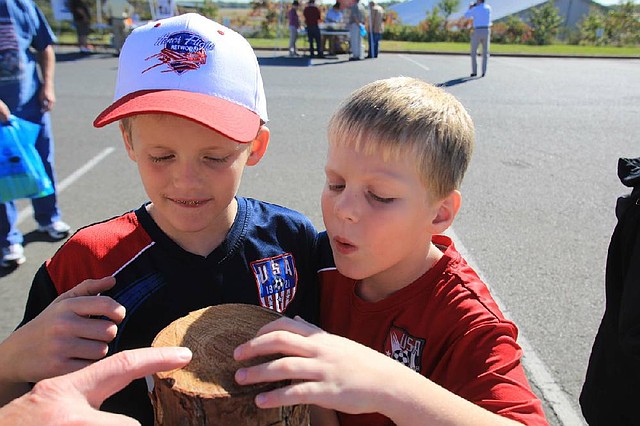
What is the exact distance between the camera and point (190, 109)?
1.46m

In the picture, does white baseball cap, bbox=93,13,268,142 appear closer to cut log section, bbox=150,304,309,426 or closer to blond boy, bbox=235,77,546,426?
blond boy, bbox=235,77,546,426

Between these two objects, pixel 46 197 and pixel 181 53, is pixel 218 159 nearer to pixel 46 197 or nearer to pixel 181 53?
pixel 181 53

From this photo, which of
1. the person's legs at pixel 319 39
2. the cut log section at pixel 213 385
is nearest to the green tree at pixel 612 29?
the person's legs at pixel 319 39

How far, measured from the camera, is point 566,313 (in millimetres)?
3680

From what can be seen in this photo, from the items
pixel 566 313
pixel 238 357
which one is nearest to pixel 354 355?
pixel 238 357

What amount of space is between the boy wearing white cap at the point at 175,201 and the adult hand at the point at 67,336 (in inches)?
8.7

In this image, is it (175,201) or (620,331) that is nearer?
(175,201)

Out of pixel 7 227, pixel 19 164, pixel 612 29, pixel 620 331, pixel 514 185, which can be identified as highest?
pixel 612 29

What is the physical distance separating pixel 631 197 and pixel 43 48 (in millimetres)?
Result: 4385

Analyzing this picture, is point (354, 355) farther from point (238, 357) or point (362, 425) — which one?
point (362, 425)

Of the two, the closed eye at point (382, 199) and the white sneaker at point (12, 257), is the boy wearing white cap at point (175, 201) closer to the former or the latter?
the closed eye at point (382, 199)

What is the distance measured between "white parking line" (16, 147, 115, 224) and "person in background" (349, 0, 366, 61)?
42.2 ft

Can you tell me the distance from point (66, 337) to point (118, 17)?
22180mm

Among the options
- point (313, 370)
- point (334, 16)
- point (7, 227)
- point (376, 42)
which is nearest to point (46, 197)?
point (7, 227)
